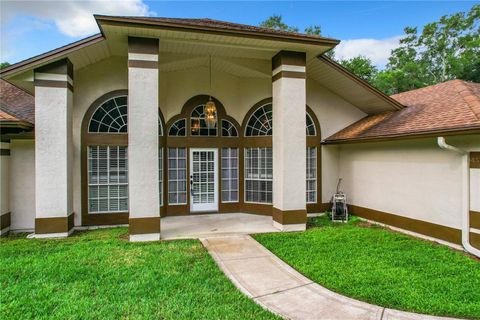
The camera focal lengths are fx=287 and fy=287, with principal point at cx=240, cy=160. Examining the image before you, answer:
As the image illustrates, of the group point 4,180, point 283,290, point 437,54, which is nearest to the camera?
point 283,290

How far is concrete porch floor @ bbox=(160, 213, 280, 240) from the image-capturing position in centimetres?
698

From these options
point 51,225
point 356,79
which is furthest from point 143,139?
point 356,79

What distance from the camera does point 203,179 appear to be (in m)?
9.27

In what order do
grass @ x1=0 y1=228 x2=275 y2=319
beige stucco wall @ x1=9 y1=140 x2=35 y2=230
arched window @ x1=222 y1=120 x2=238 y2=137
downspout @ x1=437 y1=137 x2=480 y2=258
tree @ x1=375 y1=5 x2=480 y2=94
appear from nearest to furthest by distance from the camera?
1. grass @ x1=0 y1=228 x2=275 y2=319
2. downspout @ x1=437 y1=137 x2=480 y2=258
3. beige stucco wall @ x1=9 y1=140 x2=35 y2=230
4. arched window @ x1=222 y1=120 x2=238 y2=137
5. tree @ x1=375 y1=5 x2=480 y2=94

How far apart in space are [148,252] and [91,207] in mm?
3237

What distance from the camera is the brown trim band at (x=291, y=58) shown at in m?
7.15

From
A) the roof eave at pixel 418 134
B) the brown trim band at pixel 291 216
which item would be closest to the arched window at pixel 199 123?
the brown trim band at pixel 291 216

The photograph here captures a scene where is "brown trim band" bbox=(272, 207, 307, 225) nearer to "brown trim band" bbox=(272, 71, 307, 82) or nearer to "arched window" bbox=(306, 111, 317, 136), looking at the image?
"arched window" bbox=(306, 111, 317, 136)

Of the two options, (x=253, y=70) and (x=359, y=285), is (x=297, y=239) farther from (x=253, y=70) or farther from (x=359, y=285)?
(x=253, y=70)

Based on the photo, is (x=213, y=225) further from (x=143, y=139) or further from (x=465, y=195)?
(x=465, y=195)

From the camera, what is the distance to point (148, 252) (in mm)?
5480

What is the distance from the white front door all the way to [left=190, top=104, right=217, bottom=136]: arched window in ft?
1.77

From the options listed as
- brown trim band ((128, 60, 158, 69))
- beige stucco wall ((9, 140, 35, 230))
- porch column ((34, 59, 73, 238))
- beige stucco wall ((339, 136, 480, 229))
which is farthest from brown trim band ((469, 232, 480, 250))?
beige stucco wall ((9, 140, 35, 230))

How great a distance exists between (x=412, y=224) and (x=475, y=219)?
157 cm
